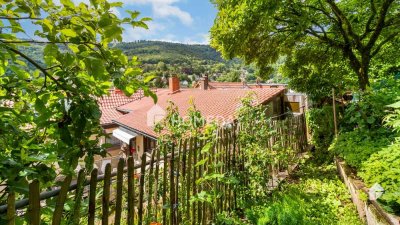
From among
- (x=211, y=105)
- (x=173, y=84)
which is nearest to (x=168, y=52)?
(x=173, y=84)

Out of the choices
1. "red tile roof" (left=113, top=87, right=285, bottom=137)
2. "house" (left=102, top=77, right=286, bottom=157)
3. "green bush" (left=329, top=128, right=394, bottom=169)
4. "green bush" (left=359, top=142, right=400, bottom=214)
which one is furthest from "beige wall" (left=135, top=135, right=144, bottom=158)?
"green bush" (left=359, top=142, right=400, bottom=214)

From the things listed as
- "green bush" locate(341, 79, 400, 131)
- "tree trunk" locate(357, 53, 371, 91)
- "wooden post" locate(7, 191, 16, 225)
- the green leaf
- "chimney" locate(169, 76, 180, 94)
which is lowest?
"wooden post" locate(7, 191, 16, 225)

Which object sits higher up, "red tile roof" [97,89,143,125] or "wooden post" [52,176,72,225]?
"red tile roof" [97,89,143,125]

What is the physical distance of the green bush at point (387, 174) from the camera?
3.08m

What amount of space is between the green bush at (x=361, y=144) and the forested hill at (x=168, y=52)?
3820 inches

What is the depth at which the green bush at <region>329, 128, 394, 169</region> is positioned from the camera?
14.7ft

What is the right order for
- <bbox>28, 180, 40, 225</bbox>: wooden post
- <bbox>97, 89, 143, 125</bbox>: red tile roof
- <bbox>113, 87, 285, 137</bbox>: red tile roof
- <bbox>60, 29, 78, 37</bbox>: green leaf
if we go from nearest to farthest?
<bbox>60, 29, 78, 37</bbox>: green leaf
<bbox>28, 180, 40, 225</bbox>: wooden post
<bbox>113, 87, 285, 137</bbox>: red tile roof
<bbox>97, 89, 143, 125</bbox>: red tile roof

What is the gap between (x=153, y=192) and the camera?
3.06 meters

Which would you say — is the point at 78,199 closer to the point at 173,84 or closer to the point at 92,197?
the point at 92,197

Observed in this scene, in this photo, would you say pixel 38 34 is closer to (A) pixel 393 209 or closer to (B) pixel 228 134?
(B) pixel 228 134

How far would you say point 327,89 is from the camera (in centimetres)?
1044

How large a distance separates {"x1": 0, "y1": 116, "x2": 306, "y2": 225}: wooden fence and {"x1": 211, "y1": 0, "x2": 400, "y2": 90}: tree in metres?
3.71

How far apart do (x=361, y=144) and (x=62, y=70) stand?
5210mm

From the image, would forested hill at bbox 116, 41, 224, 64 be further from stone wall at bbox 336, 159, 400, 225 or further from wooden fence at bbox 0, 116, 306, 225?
stone wall at bbox 336, 159, 400, 225
